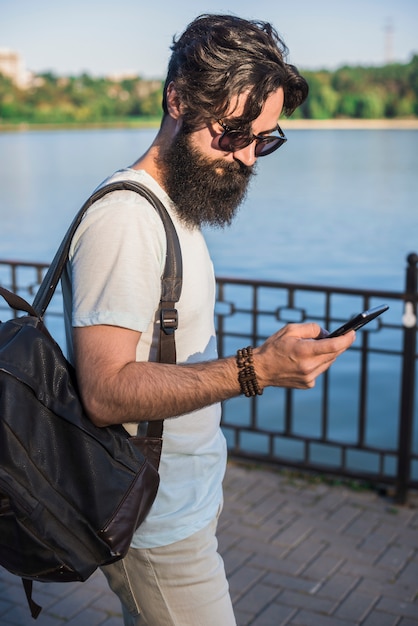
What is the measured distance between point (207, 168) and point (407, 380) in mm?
2611

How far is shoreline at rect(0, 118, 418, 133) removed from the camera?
1864 centimetres

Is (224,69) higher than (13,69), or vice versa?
(13,69)

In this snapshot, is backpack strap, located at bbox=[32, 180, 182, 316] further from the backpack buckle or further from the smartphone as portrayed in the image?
the smartphone

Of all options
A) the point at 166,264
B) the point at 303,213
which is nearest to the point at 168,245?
the point at 166,264

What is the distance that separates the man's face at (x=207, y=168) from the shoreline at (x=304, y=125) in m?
1.55

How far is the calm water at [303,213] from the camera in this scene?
871 centimetres

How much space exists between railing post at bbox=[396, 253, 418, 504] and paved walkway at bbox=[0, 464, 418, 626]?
0.51ft

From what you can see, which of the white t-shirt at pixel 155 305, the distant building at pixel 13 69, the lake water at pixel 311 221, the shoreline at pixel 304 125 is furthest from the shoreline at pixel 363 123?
the distant building at pixel 13 69

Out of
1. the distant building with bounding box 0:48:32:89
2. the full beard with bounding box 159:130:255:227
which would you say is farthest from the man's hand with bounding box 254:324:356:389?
the distant building with bounding box 0:48:32:89

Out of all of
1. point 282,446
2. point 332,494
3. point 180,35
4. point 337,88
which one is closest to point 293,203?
point 337,88

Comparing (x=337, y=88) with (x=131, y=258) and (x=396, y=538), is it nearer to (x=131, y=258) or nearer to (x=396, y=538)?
(x=396, y=538)

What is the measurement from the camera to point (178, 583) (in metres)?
1.74

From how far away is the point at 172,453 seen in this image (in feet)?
5.67

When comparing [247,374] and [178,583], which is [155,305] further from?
[178,583]
